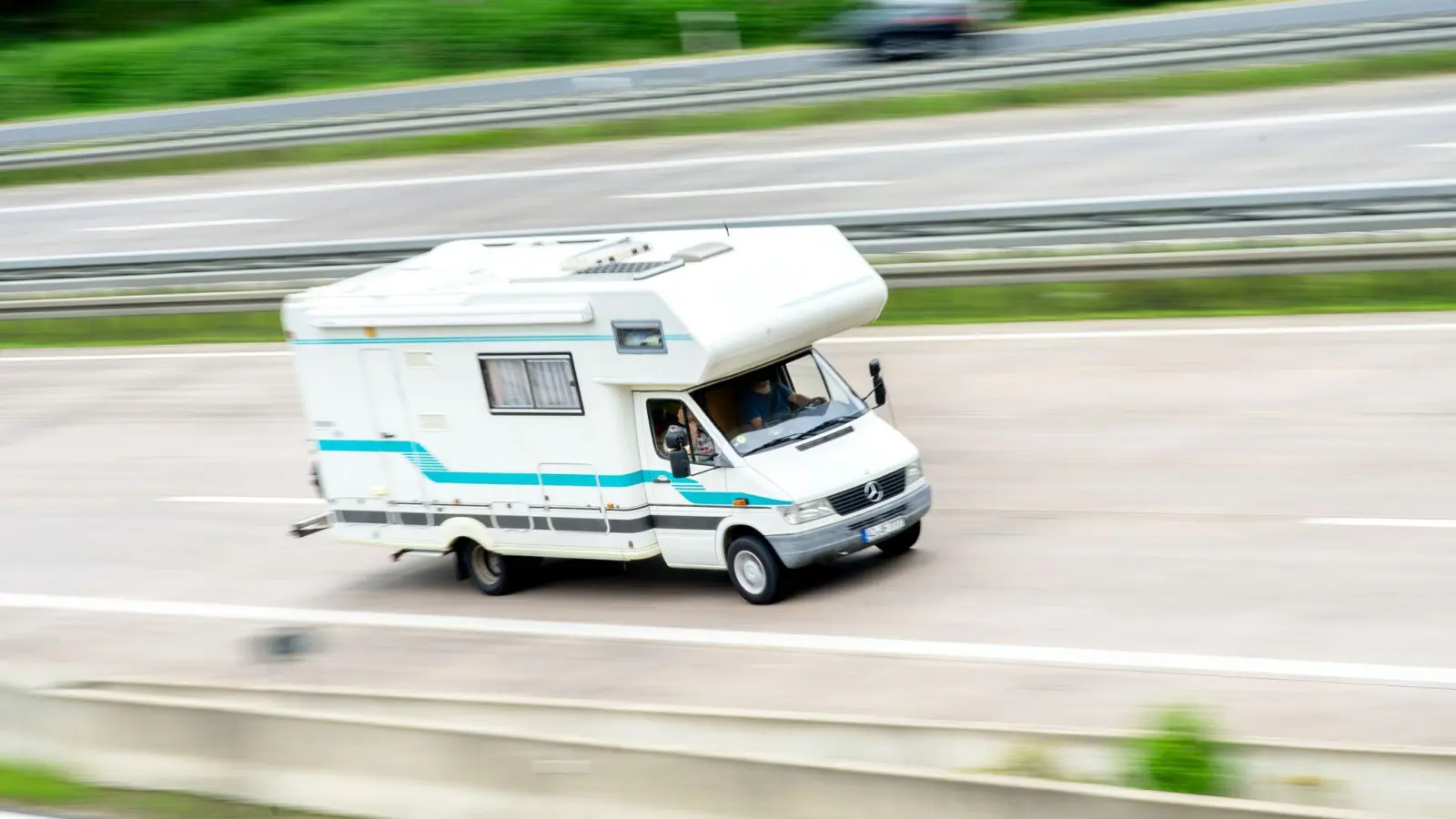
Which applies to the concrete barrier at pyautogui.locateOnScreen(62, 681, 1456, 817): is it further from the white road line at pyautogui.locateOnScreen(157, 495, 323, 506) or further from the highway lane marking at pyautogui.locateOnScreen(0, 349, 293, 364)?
the highway lane marking at pyautogui.locateOnScreen(0, 349, 293, 364)

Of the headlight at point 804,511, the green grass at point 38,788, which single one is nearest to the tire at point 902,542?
the headlight at point 804,511

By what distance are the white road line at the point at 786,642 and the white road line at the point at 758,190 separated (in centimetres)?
1426

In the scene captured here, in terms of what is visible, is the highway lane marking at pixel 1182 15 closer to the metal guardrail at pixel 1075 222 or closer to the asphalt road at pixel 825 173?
the asphalt road at pixel 825 173

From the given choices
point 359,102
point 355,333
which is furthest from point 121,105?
point 355,333

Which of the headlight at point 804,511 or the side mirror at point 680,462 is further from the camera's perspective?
the side mirror at point 680,462

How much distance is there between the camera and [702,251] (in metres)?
13.4

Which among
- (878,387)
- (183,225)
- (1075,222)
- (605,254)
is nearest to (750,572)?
(878,387)

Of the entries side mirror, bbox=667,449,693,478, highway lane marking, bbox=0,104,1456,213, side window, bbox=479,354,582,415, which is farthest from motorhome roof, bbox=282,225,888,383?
highway lane marking, bbox=0,104,1456,213

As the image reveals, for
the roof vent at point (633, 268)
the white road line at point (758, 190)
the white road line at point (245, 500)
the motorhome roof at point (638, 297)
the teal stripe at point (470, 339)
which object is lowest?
the white road line at point (245, 500)

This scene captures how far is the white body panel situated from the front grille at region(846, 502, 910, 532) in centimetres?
32

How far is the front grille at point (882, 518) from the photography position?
1273 centimetres

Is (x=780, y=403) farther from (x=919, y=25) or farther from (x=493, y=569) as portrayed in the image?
(x=919, y=25)

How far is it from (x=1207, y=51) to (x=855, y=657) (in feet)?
65.0

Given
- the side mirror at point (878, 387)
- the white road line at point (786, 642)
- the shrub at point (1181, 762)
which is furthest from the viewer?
the side mirror at point (878, 387)
